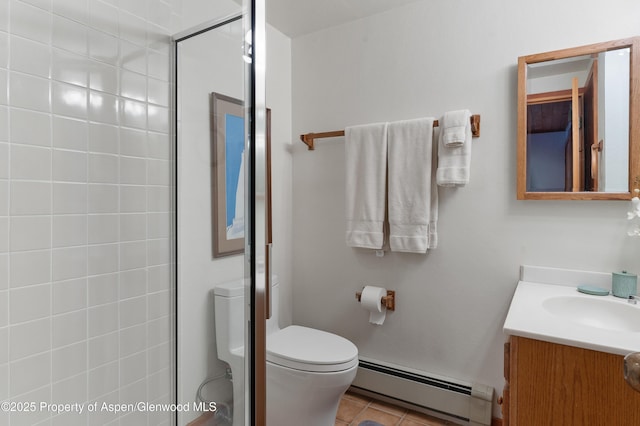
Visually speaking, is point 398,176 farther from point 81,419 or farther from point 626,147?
point 81,419

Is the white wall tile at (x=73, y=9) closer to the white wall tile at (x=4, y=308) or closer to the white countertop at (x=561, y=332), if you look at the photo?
the white wall tile at (x=4, y=308)

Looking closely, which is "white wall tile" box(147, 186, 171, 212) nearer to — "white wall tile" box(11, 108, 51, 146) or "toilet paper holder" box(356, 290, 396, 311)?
"white wall tile" box(11, 108, 51, 146)

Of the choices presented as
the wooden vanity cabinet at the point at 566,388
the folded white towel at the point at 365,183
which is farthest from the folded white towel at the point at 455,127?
the wooden vanity cabinet at the point at 566,388

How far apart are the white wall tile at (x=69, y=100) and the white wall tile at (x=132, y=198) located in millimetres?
234

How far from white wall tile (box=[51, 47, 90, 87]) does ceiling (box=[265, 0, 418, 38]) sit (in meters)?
1.27

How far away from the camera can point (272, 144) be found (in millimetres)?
2176

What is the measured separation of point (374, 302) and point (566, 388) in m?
1.03

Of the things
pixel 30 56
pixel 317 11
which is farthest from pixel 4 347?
pixel 317 11

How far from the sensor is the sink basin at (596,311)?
4.20 ft

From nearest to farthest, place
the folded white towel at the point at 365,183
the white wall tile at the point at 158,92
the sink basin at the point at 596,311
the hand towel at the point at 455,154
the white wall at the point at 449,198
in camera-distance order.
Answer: the white wall tile at the point at 158,92 < the sink basin at the point at 596,311 < the white wall at the point at 449,198 < the hand towel at the point at 455,154 < the folded white towel at the point at 365,183

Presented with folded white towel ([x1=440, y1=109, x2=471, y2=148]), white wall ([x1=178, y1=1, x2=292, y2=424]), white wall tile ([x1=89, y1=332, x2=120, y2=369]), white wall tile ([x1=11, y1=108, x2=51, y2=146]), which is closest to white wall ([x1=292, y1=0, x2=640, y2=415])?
folded white towel ([x1=440, y1=109, x2=471, y2=148])

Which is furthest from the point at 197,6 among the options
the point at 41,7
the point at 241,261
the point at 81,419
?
the point at 81,419

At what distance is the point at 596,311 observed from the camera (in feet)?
4.45

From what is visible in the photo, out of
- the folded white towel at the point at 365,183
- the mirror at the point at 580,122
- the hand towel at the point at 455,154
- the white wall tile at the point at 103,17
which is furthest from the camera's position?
the folded white towel at the point at 365,183
